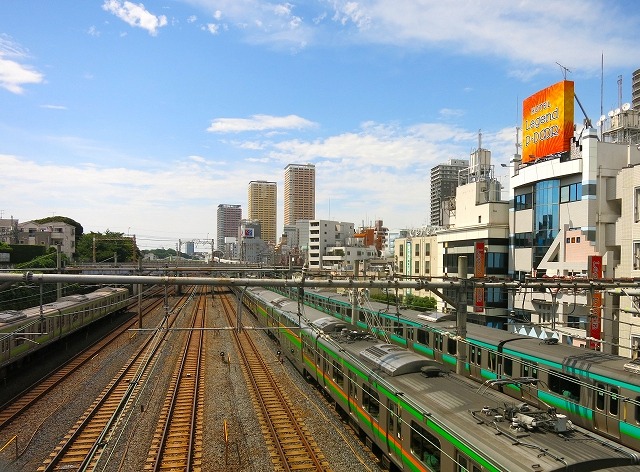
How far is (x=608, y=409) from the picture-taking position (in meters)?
10.5

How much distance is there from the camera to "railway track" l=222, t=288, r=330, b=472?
1195cm

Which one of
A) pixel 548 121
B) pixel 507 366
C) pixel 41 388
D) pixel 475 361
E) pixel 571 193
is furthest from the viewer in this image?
pixel 548 121

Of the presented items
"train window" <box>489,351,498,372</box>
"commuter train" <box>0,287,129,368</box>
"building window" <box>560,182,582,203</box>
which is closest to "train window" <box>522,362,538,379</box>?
"train window" <box>489,351,498,372</box>

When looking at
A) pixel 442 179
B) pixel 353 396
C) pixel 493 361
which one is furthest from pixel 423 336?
pixel 442 179

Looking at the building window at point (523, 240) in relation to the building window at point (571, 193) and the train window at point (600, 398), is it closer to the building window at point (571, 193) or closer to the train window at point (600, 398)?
the building window at point (571, 193)

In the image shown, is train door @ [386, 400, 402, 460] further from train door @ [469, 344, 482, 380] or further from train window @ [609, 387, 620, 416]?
train door @ [469, 344, 482, 380]

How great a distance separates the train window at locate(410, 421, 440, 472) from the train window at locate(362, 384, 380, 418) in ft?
6.13

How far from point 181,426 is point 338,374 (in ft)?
17.3

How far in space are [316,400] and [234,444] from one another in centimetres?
442

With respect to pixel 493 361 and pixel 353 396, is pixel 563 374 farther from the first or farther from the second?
pixel 353 396

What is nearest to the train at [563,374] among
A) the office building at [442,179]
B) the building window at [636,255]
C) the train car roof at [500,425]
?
the train car roof at [500,425]

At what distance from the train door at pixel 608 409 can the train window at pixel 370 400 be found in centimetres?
480

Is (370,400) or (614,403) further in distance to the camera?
(370,400)

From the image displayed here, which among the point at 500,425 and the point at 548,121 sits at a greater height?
the point at 548,121
